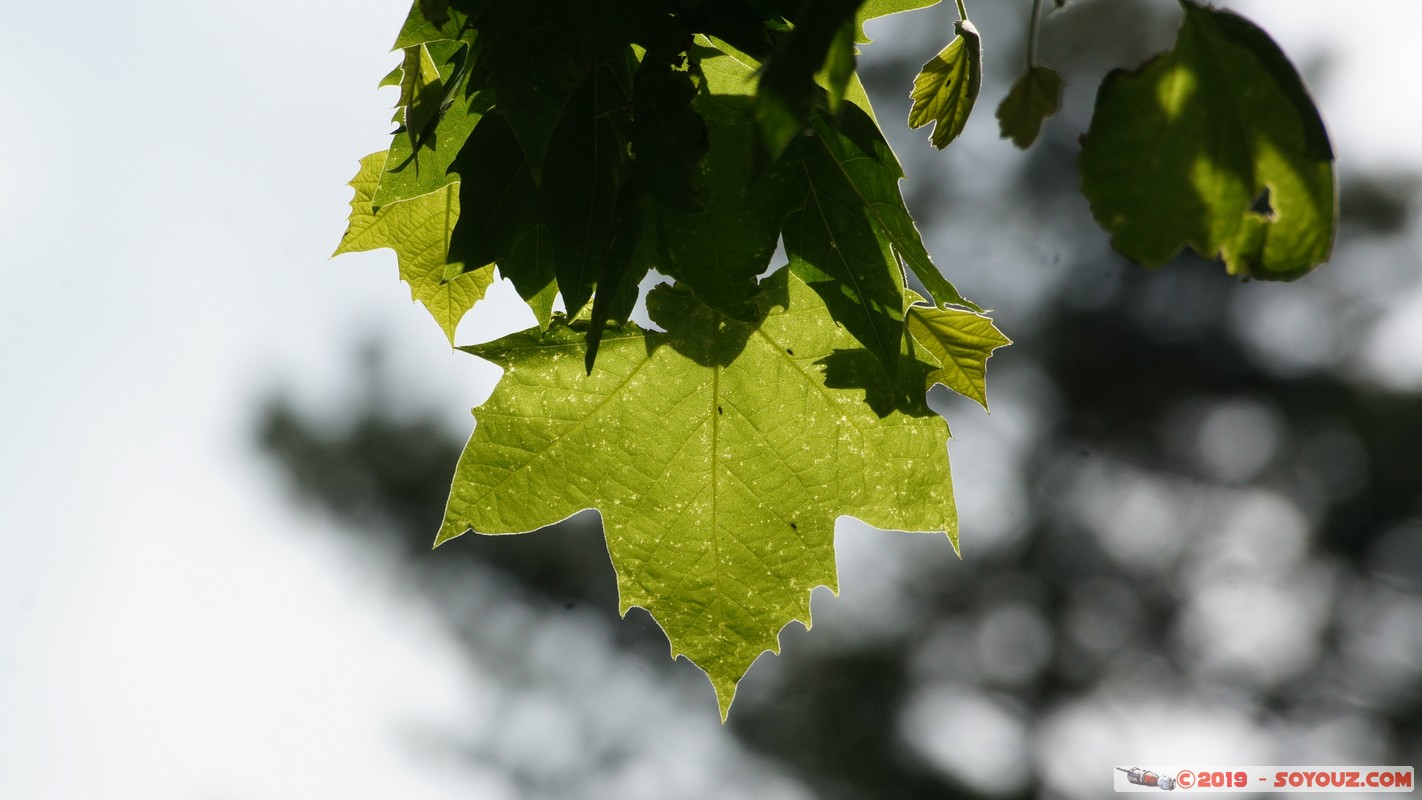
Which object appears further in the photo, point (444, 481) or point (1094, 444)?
point (444, 481)

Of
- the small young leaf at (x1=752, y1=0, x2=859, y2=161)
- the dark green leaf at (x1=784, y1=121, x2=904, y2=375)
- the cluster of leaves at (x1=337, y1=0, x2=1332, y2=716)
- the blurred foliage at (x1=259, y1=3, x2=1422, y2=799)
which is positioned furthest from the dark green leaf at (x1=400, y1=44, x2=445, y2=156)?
the blurred foliage at (x1=259, y1=3, x2=1422, y2=799)

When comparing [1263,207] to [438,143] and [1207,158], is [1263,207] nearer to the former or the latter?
[1207,158]

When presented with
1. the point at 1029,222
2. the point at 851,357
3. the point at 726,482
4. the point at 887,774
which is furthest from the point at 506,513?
the point at 887,774

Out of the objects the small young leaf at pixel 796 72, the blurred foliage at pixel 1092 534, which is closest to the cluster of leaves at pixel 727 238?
the small young leaf at pixel 796 72

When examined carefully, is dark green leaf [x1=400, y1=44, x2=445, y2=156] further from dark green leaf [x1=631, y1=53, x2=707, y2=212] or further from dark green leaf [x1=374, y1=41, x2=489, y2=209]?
dark green leaf [x1=631, y1=53, x2=707, y2=212]

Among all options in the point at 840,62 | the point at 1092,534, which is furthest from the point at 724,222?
the point at 1092,534

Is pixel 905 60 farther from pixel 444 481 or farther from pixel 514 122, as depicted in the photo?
pixel 514 122

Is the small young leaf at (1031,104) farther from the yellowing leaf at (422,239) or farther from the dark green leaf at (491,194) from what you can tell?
the yellowing leaf at (422,239)
